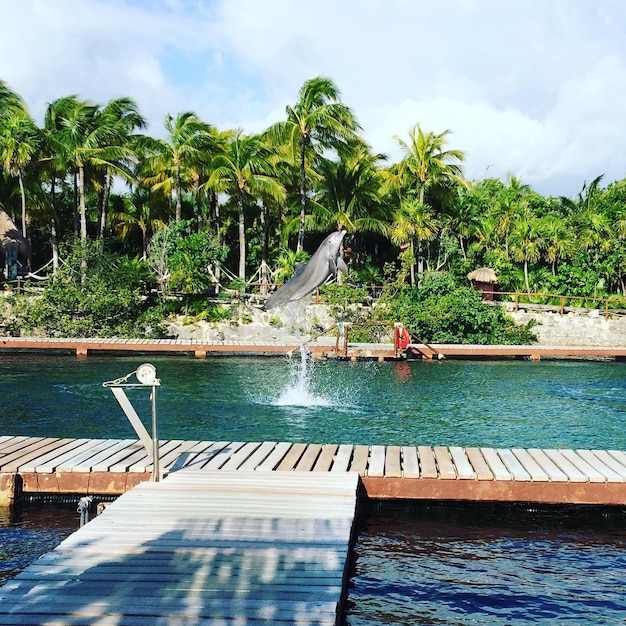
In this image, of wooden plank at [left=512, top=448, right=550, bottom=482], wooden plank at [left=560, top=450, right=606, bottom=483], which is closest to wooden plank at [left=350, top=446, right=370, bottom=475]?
wooden plank at [left=512, top=448, right=550, bottom=482]

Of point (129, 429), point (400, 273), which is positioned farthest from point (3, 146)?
point (129, 429)

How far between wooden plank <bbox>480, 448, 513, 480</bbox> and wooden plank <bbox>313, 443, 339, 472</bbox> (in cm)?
176

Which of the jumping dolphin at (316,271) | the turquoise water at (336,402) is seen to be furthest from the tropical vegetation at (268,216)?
the jumping dolphin at (316,271)

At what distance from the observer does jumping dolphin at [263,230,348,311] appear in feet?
31.7

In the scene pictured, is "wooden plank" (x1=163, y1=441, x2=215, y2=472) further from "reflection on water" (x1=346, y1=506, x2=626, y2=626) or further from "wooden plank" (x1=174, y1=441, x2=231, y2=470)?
"reflection on water" (x1=346, y1=506, x2=626, y2=626)

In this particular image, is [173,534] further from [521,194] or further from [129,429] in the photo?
[521,194]

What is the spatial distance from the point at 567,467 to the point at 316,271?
410cm

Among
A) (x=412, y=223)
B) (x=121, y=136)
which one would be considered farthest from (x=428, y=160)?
(x=121, y=136)

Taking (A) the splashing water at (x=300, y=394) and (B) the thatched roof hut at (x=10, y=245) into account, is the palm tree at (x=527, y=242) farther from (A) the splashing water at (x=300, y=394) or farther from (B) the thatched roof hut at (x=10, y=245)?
(B) the thatched roof hut at (x=10, y=245)

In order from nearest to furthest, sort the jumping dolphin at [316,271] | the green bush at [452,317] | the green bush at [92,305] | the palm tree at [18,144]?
the jumping dolphin at [316,271]
the green bush at [92,305]
the green bush at [452,317]
the palm tree at [18,144]

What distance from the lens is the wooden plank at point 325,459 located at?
310 inches

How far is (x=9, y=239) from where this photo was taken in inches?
1134

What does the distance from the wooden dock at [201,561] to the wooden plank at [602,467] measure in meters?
2.75

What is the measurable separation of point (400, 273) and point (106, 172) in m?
12.8
